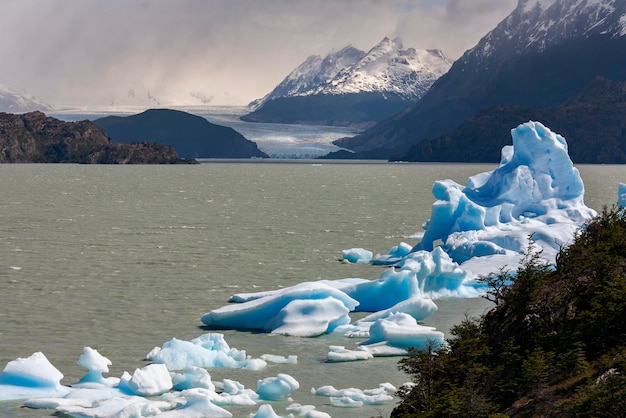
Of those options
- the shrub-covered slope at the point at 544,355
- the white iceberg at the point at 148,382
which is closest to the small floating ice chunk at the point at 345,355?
the white iceberg at the point at 148,382

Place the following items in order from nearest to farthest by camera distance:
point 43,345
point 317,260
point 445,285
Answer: point 43,345 < point 445,285 < point 317,260

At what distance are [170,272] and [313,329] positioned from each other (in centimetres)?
1235

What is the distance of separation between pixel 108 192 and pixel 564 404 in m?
87.3

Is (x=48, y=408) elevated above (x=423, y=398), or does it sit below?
below

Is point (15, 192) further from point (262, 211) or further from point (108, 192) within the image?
point (262, 211)

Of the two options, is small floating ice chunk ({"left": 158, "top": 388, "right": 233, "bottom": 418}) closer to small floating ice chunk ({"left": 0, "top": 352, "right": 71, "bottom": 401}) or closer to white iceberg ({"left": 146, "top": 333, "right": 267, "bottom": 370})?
small floating ice chunk ({"left": 0, "top": 352, "right": 71, "bottom": 401})

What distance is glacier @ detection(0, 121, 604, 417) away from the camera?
16.1 m

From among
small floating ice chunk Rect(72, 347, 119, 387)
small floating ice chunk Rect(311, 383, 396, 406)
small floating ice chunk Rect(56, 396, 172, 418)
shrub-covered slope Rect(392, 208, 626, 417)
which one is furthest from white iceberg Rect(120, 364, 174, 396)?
shrub-covered slope Rect(392, 208, 626, 417)

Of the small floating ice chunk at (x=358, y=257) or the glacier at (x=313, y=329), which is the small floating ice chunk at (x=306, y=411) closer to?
the glacier at (x=313, y=329)

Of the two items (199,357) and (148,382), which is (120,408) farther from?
(199,357)

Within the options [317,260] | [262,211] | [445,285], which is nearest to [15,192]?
[262,211]

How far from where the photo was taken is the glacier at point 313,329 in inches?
635

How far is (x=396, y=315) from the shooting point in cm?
2177

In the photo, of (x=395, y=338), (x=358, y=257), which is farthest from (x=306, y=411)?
(x=358, y=257)
